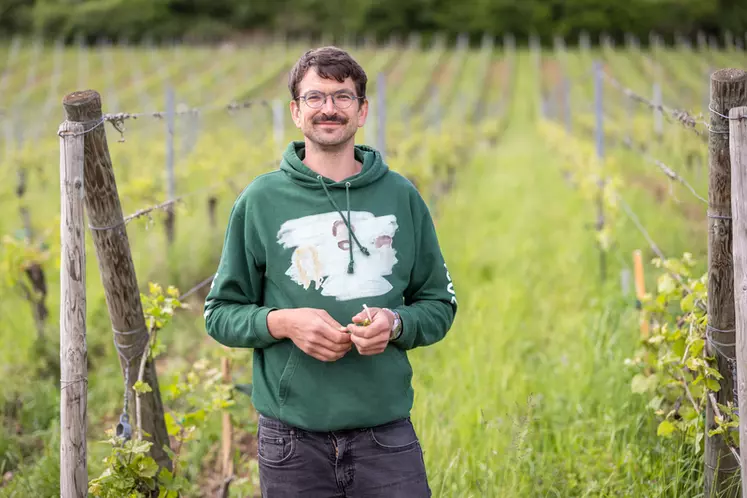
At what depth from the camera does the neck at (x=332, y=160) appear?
1.98 metres

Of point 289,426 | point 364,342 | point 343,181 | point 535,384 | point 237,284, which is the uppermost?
point 343,181

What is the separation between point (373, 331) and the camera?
69.4 inches

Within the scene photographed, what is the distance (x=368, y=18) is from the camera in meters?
51.1

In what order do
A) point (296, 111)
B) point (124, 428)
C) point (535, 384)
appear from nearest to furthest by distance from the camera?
point (296, 111) → point (124, 428) → point (535, 384)

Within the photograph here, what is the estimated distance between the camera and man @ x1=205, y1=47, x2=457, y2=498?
6.23 ft

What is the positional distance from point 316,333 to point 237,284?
1.11ft

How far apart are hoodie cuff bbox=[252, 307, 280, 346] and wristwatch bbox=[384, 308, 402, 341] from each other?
0.94 ft

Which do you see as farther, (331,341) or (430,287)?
(430,287)

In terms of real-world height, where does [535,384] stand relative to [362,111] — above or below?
below

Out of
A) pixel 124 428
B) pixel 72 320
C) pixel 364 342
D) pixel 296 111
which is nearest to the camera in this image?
pixel 364 342

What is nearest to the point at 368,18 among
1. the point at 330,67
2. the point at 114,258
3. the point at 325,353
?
the point at 114,258

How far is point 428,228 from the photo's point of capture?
206 cm

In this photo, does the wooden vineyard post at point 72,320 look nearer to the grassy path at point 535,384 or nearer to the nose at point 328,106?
the nose at point 328,106

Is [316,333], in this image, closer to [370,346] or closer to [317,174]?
[370,346]
